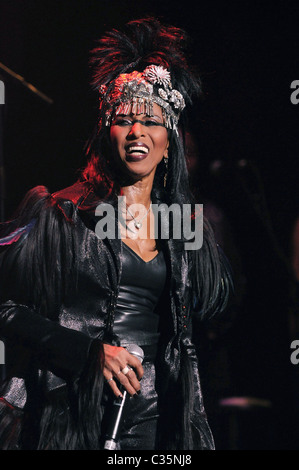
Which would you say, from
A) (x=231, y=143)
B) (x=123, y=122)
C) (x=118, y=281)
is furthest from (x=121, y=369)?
(x=231, y=143)

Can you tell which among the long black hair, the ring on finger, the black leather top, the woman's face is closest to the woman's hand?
the ring on finger

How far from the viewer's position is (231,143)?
3.60 metres

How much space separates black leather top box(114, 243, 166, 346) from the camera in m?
1.97

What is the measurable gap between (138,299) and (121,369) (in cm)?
32

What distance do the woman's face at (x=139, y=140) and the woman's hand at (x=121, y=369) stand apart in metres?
0.66

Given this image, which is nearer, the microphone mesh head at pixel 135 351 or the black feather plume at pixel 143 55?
the microphone mesh head at pixel 135 351

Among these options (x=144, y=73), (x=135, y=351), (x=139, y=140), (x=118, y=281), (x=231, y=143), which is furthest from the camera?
(x=231, y=143)

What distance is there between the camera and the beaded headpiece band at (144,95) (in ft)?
7.04

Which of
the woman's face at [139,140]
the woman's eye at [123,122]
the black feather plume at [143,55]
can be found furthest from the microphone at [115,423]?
the black feather plume at [143,55]

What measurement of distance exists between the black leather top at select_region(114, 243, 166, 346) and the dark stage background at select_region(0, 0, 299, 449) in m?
0.63

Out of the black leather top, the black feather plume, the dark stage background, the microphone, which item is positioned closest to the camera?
the microphone

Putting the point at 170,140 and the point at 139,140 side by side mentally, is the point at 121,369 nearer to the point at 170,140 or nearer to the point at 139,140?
the point at 139,140

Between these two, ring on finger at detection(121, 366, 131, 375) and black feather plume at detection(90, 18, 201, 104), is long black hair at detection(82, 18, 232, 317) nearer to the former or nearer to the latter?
black feather plume at detection(90, 18, 201, 104)

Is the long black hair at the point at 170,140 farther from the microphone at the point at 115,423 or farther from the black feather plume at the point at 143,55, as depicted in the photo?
the microphone at the point at 115,423
